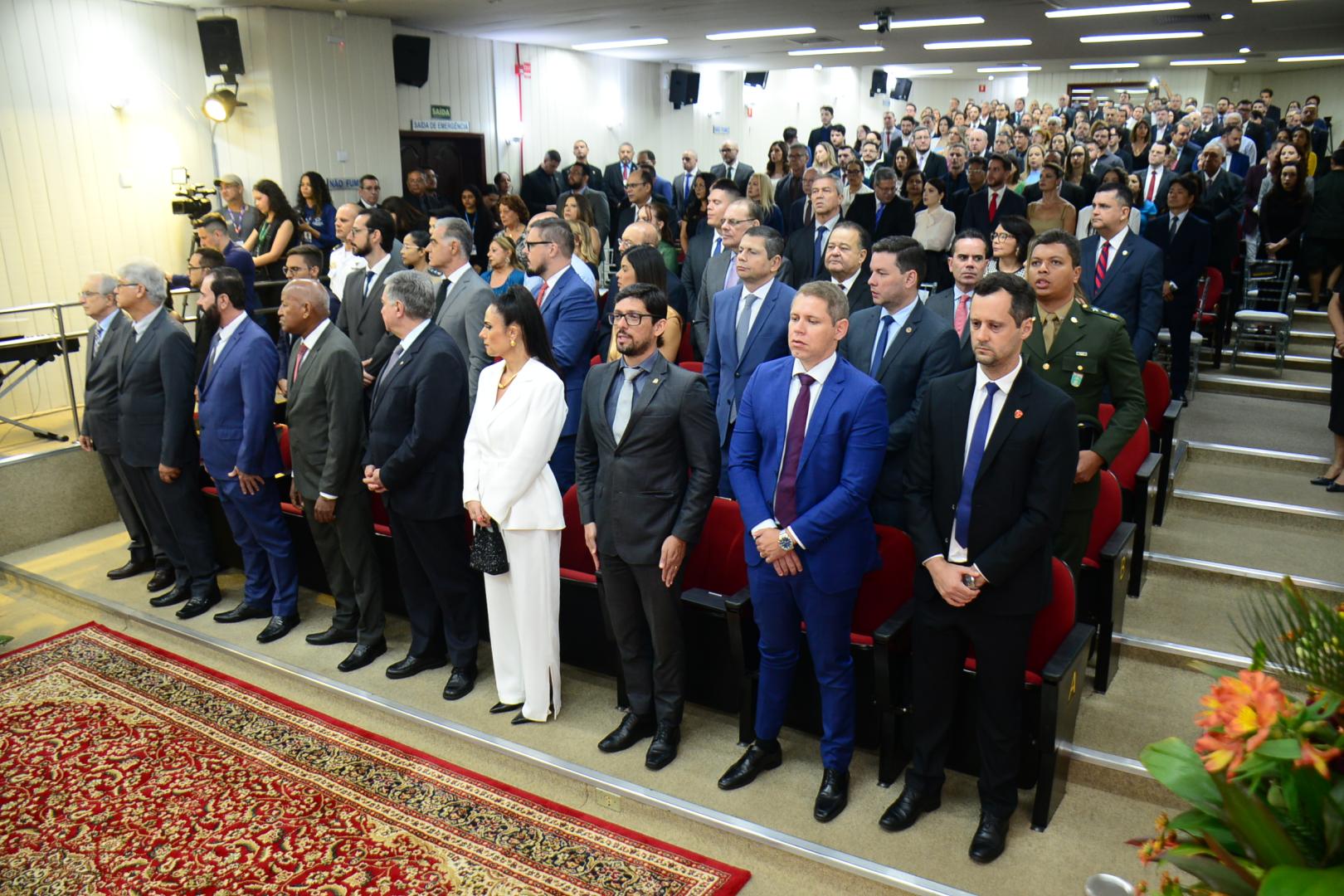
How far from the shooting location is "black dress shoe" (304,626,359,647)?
4637 millimetres

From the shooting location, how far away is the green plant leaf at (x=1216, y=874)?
3.81 feet

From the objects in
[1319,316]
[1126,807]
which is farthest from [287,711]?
[1319,316]

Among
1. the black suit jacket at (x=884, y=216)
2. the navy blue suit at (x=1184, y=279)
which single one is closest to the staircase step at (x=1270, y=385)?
the navy blue suit at (x=1184, y=279)

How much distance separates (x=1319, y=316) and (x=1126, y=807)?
20.5 ft

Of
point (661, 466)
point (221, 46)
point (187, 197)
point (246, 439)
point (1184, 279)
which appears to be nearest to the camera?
point (661, 466)

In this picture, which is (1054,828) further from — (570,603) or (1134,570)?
(570,603)

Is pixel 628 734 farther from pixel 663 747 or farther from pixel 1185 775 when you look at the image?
pixel 1185 775

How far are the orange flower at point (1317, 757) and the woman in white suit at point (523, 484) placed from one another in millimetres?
2791

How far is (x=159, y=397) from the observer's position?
493 centimetres

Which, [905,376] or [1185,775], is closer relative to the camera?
[1185,775]

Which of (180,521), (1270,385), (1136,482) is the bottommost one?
(180,521)

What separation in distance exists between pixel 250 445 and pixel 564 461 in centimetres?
142

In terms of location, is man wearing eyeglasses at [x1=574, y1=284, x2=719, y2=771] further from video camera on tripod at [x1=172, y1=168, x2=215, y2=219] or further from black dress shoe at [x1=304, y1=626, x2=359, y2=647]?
video camera on tripod at [x1=172, y1=168, x2=215, y2=219]

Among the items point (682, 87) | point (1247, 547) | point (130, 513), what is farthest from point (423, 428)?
point (682, 87)
